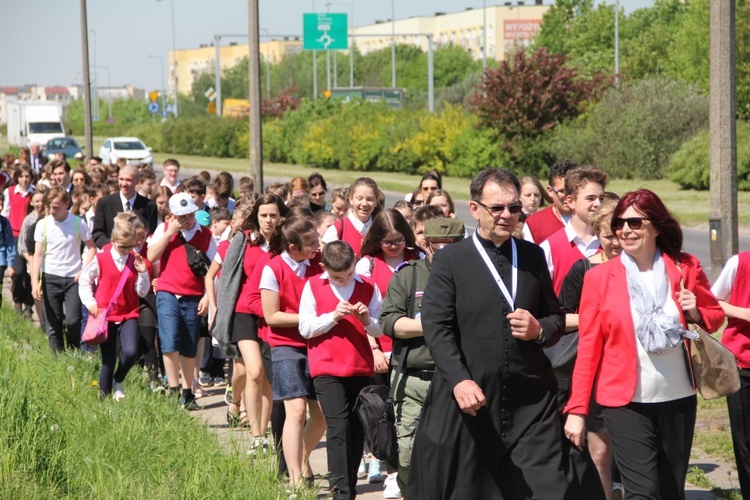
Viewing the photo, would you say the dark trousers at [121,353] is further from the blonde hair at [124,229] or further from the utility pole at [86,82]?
the utility pole at [86,82]

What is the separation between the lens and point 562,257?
21.7ft

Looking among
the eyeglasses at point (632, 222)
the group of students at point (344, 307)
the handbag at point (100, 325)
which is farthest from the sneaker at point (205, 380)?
the eyeglasses at point (632, 222)

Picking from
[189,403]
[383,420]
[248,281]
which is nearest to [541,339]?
[383,420]

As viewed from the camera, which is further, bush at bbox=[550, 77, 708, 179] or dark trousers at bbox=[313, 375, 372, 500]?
bush at bbox=[550, 77, 708, 179]

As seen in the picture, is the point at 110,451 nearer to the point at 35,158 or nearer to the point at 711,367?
the point at 711,367

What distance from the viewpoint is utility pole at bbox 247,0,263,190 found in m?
17.0

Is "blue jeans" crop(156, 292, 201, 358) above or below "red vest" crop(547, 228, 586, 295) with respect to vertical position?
below

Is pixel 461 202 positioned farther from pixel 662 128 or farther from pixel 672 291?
pixel 672 291

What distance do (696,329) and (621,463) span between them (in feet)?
2.29

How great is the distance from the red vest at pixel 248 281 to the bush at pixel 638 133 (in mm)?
31172

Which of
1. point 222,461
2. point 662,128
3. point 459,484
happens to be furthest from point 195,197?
point 662,128

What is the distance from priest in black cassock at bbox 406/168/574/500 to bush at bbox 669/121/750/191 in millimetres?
28189

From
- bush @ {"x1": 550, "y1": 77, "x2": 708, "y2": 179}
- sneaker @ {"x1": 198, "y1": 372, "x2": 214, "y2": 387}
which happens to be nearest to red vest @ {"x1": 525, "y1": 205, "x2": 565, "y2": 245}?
sneaker @ {"x1": 198, "y1": 372, "x2": 214, "y2": 387}

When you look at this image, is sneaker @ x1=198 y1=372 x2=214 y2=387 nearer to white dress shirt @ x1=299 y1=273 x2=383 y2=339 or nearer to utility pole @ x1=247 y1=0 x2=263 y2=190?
white dress shirt @ x1=299 y1=273 x2=383 y2=339
